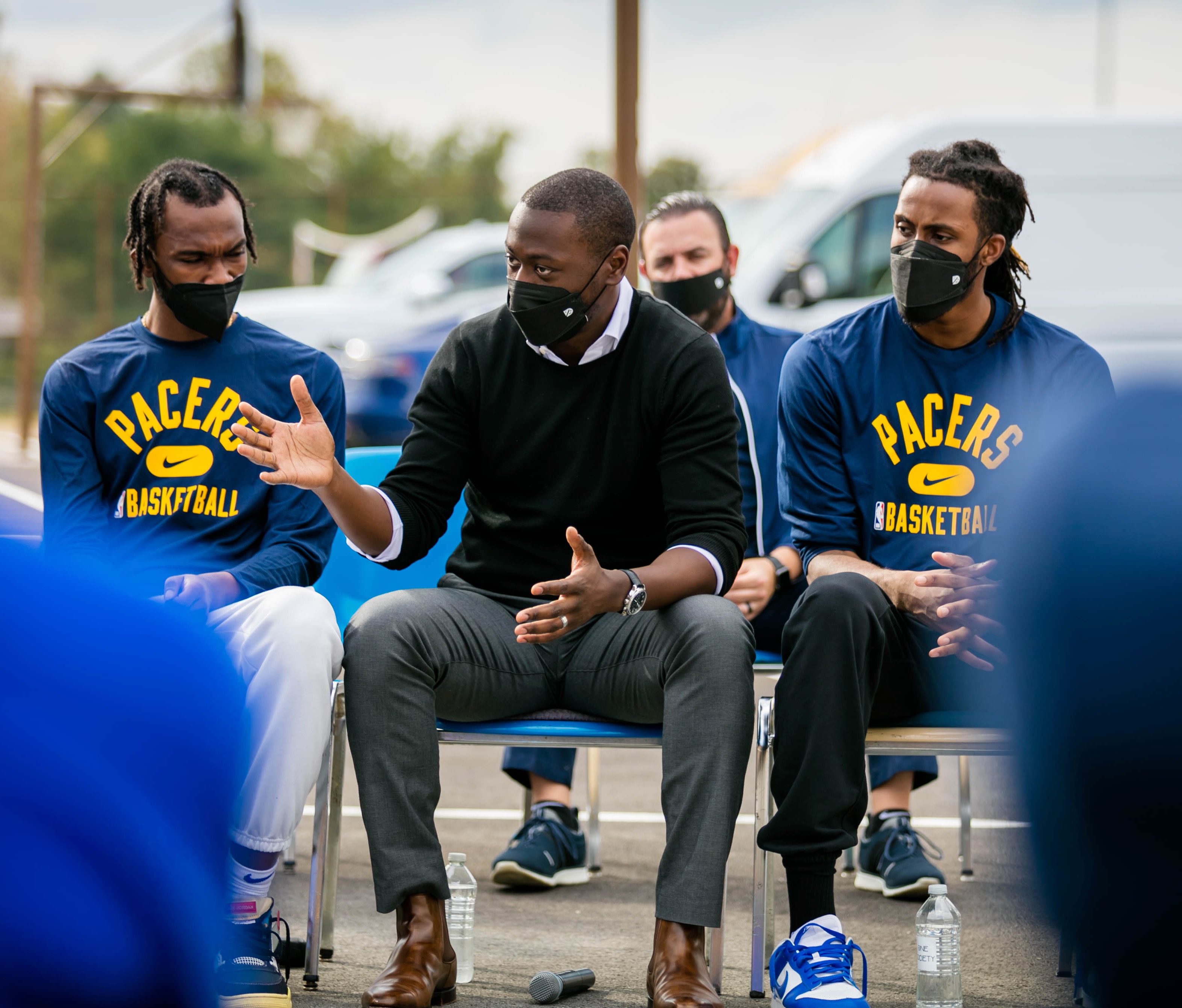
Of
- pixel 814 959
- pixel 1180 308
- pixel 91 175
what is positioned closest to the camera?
pixel 814 959

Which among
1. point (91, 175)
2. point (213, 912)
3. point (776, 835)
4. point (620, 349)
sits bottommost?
point (776, 835)

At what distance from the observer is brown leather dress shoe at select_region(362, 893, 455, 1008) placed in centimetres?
286

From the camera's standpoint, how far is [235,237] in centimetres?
381

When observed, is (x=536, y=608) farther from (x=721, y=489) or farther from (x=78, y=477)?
(x=78, y=477)

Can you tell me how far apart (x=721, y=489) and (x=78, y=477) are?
157 centimetres

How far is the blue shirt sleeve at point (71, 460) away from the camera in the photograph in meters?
3.54

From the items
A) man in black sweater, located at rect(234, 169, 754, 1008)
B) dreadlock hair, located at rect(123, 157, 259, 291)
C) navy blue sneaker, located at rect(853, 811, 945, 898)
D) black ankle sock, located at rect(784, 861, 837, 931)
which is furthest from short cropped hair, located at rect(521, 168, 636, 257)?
navy blue sneaker, located at rect(853, 811, 945, 898)

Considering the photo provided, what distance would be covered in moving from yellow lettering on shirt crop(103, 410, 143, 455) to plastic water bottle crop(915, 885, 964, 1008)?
2147 millimetres

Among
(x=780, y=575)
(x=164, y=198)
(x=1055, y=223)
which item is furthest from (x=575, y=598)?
(x=1055, y=223)

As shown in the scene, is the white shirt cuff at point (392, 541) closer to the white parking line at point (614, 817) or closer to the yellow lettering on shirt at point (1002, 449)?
the yellow lettering on shirt at point (1002, 449)

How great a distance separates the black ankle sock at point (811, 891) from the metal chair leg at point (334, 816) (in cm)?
108

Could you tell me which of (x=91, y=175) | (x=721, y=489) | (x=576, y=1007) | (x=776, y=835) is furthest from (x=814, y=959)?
(x=91, y=175)

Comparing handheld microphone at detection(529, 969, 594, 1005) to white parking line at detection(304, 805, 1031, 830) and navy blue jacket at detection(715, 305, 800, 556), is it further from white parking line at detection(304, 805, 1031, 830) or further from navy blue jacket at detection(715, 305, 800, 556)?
white parking line at detection(304, 805, 1031, 830)

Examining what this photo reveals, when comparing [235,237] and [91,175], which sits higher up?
[91,175]
